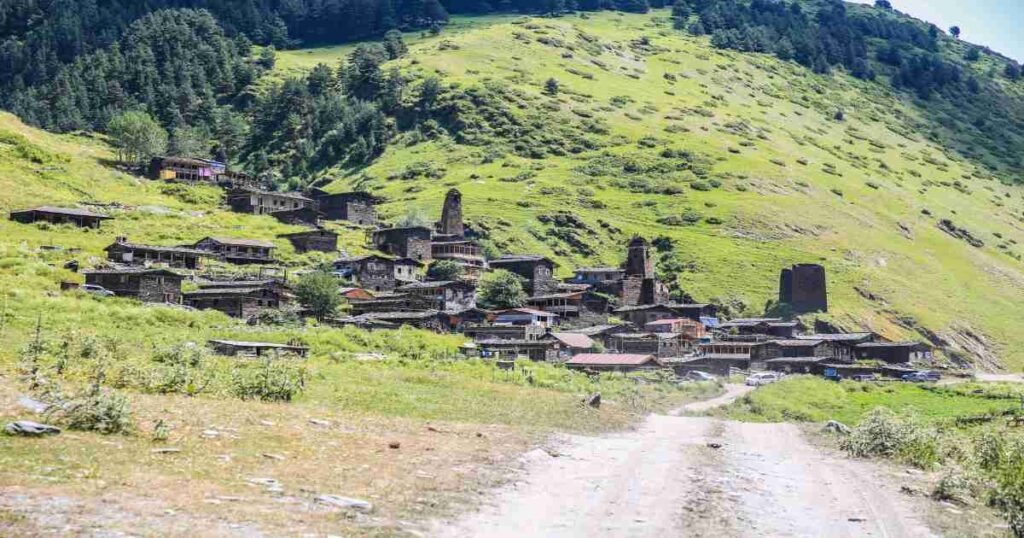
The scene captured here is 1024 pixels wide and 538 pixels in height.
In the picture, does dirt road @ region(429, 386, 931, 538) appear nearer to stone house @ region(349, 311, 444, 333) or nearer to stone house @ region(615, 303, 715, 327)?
stone house @ region(349, 311, 444, 333)

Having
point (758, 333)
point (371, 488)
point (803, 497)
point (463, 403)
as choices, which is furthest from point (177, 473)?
point (758, 333)

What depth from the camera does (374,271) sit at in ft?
329

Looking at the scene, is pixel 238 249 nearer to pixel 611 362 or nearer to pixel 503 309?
pixel 503 309

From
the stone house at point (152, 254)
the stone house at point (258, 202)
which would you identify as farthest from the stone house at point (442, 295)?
the stone house at point (258, 202)

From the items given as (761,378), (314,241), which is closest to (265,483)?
(761,378)

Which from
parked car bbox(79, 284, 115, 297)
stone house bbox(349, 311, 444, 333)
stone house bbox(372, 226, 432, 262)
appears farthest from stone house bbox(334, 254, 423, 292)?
parked car bbox(79, 284, 115, 297)

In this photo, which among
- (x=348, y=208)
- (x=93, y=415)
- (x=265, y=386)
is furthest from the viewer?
(x=348, y=208)

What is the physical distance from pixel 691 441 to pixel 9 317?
103 feet

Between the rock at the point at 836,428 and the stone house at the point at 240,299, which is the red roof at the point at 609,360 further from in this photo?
the rock at the point at 836,428

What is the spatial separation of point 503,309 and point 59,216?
143 ft

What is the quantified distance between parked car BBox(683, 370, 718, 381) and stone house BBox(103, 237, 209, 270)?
149ft

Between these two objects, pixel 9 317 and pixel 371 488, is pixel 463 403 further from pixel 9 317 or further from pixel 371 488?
pixel 9 317

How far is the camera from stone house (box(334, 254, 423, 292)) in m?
99.5

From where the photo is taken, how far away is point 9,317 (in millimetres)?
46781
